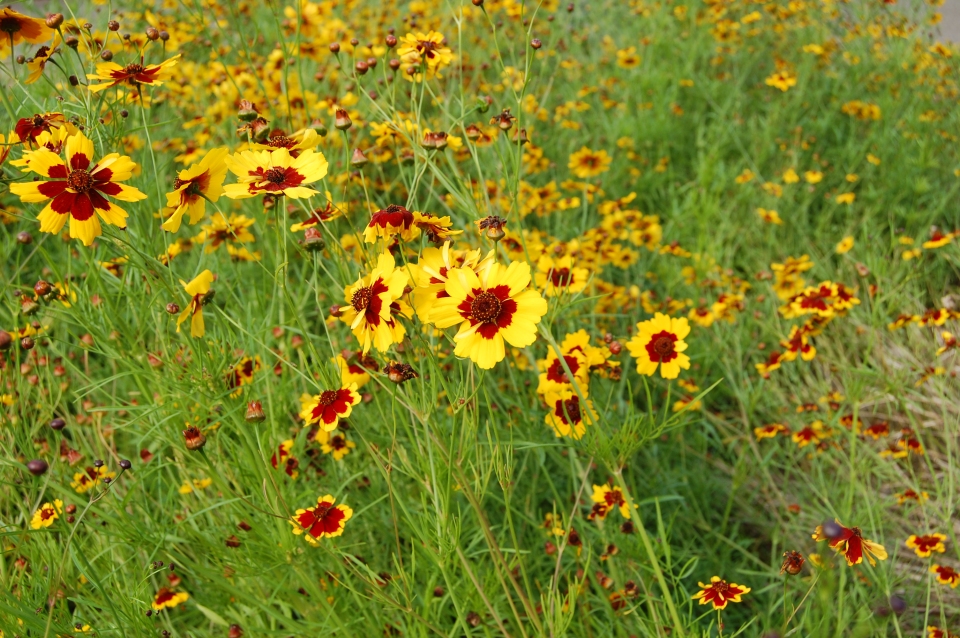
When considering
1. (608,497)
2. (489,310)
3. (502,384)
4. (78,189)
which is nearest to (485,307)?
(489,310)

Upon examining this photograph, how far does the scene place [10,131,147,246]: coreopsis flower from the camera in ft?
3.53

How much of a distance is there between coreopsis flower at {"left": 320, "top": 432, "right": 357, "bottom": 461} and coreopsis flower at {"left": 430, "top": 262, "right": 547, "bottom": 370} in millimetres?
742

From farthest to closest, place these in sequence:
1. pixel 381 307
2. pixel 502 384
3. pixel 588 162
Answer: pixel 588 162 → pixel 502 384 → pixel 381 307

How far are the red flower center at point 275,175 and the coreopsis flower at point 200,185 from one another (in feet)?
0.27

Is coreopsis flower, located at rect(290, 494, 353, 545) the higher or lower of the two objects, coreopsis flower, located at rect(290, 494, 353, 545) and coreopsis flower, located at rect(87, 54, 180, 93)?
the lower

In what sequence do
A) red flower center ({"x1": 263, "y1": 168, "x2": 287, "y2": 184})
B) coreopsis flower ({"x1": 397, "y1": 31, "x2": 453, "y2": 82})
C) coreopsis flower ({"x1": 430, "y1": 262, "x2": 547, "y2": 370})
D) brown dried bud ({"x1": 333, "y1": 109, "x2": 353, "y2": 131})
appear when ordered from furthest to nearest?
coreopsis flower ({"x1": 397, "y1": 31, "x2": 453, "y2": 82}) → brown dried bud ({"x1": 333, "y1": 109, "x2": 353, "y2": 131}) → red flower center ({"x1": 263, "y1": 168, "x2": 287, "y2": 184}) → coreopsis flower ({"x1": 430, "y1": 262, "x2": 547, "y2": 370})

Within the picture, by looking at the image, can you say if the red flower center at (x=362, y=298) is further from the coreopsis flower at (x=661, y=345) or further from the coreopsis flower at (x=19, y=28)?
the coreopsis flower at (x=19, y=28)

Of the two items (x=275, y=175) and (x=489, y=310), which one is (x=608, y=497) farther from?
(x=275, y=175)

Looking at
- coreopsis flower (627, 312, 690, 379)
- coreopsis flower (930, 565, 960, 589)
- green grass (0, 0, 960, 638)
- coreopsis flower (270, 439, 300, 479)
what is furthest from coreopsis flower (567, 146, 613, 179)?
coreopsis flower (930, 565, 960, 589)

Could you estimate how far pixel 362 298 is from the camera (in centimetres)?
111

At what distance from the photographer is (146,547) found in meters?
1.54

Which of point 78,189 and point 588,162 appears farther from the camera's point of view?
point 588,162

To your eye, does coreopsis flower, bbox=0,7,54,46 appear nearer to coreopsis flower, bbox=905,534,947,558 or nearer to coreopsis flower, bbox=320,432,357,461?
coreopsis flower, bbox=320,432,357,461

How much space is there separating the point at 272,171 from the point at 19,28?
726mm
